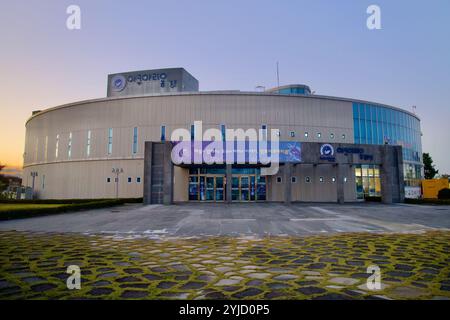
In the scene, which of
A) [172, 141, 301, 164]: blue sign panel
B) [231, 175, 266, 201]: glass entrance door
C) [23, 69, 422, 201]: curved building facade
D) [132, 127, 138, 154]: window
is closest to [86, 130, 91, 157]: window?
[23, 69, 422, 201]: curved building facade

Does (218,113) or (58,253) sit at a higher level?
(218,113)

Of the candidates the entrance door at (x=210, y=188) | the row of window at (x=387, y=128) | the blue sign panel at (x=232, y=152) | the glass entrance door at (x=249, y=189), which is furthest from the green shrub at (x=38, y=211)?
the row of window at (x=387, y=128)

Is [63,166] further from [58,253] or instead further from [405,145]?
[405,145]

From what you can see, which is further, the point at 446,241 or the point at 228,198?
the point at 228,198

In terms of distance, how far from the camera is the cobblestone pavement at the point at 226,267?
4059 millimetres

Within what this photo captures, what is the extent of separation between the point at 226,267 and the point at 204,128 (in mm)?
27145

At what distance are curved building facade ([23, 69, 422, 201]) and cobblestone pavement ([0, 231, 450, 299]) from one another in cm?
2272

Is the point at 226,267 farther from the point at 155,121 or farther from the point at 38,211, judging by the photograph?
the point at 155,121

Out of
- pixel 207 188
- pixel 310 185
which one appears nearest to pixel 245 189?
pixel 207 188

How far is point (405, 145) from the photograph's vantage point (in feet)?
133
